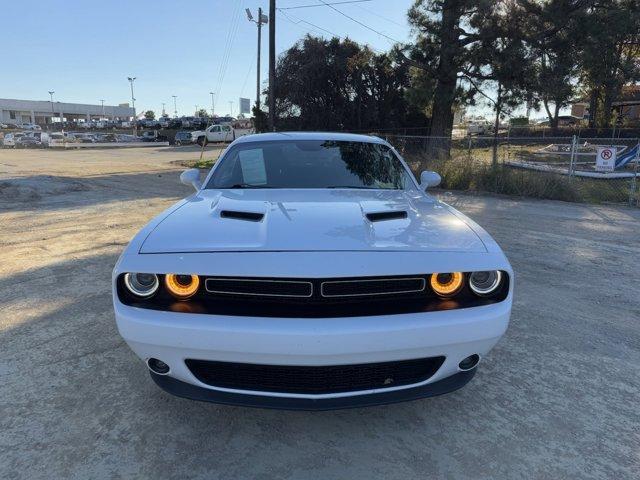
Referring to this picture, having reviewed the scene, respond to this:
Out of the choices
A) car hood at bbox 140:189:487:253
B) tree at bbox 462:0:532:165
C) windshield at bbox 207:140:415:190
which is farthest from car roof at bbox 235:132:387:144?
tree at bbox 462:0:532:165

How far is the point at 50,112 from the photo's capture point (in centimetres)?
11169

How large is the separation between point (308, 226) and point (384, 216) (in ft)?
1.85

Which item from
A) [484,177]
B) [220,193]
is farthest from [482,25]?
[220,193]

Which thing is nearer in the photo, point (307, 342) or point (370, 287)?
point (307, 342)

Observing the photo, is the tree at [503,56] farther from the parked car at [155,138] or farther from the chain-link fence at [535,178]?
the parked car at [155,138]

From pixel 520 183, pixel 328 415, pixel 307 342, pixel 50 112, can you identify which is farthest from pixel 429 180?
pixel 50 112

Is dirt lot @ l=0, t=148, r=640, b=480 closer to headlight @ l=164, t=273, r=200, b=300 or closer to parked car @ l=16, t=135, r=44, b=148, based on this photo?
headlight @ l=164, t=273, r=200, b=300

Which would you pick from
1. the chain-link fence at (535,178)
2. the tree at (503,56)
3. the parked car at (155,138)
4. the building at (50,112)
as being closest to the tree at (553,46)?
the tree at (503,56)

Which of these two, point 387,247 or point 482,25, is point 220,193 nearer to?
point 387,247

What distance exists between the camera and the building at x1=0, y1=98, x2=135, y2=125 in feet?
343

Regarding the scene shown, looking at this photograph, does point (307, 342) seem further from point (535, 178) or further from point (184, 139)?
point (184, 139)

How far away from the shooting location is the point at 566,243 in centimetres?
702

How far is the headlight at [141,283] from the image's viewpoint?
237 centimetres

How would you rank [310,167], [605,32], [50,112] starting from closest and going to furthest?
1. [310,167]
2. [605,32]
3. [50,112]
